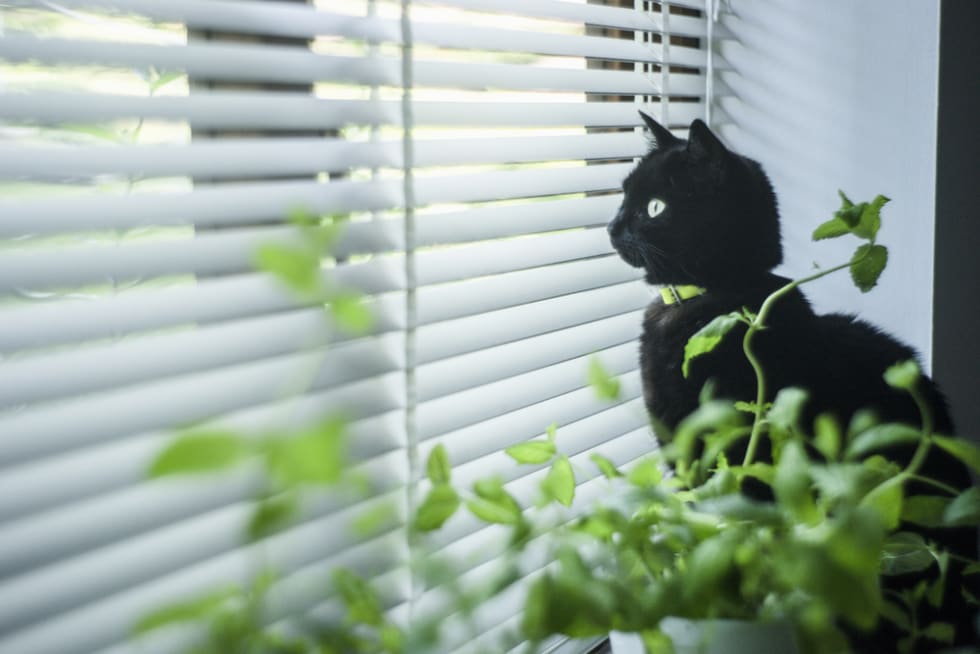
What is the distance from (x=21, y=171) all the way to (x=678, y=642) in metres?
0.62

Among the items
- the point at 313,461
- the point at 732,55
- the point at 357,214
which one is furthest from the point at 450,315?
the point at 732,55

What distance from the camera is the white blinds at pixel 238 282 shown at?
23.6 inches

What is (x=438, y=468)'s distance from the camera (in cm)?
67

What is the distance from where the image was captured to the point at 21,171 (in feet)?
1.89

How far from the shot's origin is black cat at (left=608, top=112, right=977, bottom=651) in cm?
110

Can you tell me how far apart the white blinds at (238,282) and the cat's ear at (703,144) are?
6.1 inches

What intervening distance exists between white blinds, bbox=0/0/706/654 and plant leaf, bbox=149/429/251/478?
0.05m

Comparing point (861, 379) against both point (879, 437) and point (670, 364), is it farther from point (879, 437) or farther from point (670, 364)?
point (879, 437)

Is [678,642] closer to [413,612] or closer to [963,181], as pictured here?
[413,612]

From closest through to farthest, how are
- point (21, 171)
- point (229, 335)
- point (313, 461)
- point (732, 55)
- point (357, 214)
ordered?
point (313, 461) → point (21, 171) → point (229, 335) → point (357, 214) → point (732, 55)

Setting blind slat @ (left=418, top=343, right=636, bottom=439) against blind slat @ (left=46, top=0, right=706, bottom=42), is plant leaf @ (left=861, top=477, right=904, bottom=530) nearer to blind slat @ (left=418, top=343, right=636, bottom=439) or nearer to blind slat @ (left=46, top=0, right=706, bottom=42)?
blind slat @ (left=418, top=343, right=636, bottom=439)

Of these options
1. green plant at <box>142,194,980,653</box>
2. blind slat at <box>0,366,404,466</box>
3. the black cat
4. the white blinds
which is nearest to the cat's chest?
the black cat

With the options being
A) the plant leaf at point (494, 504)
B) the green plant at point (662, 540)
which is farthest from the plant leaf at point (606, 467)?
the plant leaf at point (494, 504)

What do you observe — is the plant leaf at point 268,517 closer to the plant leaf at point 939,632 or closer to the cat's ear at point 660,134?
the plant leaf at point 939,632
